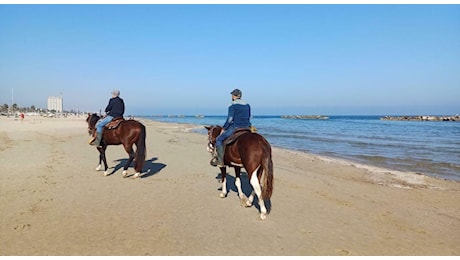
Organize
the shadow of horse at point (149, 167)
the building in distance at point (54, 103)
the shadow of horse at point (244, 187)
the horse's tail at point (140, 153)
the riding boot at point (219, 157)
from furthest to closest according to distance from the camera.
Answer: the building in distance at point (54, 103) < the shadow of horse at point (149, 167) < the horse's tail at point (140, 153) < the riding boot at point (219, 157) < the shadow of horse at point (244, 187)

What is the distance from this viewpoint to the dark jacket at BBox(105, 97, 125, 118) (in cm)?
923

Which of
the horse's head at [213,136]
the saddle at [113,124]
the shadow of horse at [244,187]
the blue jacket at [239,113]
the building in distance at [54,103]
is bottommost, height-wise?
the shadow of horse at [244,187]

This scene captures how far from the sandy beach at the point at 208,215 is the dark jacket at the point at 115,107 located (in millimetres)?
1923

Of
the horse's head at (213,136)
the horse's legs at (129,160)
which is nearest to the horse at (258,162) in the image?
the horse's head at (213,136)

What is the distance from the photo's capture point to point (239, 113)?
6.62 metres

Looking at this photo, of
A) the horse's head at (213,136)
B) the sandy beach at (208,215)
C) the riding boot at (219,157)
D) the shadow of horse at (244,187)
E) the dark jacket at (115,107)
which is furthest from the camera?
the dark jacket at (115,107)

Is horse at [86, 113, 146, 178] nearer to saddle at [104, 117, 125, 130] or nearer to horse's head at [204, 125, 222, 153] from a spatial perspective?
saddle at [104, 117, 125, 130]

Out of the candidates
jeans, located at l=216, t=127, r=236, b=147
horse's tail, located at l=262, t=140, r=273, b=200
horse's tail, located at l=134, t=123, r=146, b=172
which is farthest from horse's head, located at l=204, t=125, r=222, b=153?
horse's tail, located at l=134, t=123, r=146, b=172

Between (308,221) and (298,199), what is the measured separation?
155cm

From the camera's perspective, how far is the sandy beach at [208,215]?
436cm

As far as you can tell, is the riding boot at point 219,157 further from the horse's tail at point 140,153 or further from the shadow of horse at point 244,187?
the horse's tail at point 140,153

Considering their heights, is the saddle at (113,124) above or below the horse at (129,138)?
above

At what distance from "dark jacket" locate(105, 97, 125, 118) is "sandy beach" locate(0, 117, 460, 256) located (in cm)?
192

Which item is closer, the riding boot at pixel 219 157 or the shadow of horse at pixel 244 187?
the shadow of horse at pixel 244 187
